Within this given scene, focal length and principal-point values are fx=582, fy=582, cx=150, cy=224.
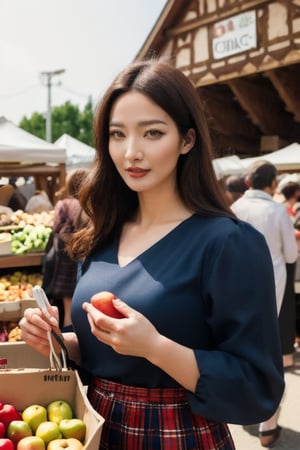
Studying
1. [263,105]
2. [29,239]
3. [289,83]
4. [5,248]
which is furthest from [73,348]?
[263,105]

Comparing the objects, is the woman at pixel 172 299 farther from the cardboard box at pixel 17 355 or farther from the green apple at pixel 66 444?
the cardboard box at pixel 17 355

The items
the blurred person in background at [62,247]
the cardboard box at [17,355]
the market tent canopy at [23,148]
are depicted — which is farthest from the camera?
the market tent canopy at [23,148]

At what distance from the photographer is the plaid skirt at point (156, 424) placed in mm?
1489

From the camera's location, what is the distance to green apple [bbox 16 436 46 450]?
1504mm

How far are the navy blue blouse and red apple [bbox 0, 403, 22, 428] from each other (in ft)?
0.93

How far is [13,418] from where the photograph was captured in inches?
63.9

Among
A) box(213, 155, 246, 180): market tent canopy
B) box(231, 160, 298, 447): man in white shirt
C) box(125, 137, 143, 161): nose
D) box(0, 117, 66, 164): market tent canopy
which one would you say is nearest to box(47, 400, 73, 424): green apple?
box(125, 137, 143, 161): nose

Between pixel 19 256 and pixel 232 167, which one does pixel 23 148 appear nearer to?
pixel 19 256

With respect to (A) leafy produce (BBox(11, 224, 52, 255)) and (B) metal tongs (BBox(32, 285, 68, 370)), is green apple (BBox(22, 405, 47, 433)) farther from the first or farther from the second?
(A) leafy produce (BBox(11, 224, 52, 255))

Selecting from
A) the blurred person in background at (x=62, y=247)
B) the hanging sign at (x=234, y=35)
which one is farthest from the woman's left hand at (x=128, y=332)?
the hanging sign at (x=234, y=35)

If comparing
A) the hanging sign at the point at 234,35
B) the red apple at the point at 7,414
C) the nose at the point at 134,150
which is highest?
the hanging sign at the point at 234,35

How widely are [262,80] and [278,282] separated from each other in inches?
347

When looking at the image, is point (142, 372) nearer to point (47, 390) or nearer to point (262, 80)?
point (47, 390)

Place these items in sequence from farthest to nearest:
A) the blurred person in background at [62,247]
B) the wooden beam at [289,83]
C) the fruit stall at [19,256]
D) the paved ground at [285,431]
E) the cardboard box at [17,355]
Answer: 1. the wooden beam at [289,83]
2. the blurred person in background at [62,247]
3. the fruit stall at [19,256]
4. the paved ground at [285,431]
5. the cardboard box at [17,355]
